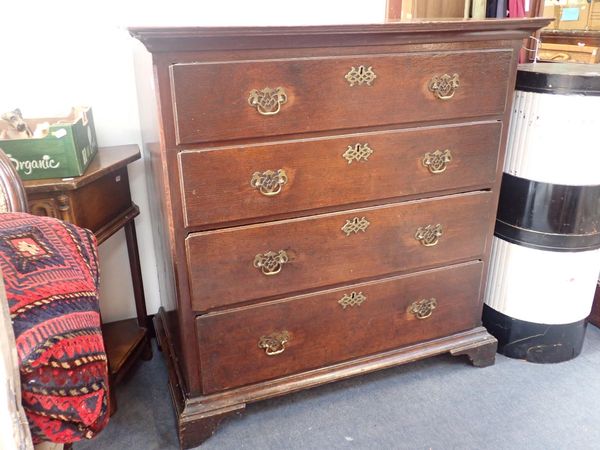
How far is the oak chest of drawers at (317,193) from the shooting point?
1090 millimetres

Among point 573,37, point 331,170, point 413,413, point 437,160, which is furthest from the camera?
point 573,37

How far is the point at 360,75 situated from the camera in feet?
3.84

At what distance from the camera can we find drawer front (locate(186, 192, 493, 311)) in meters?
1.20

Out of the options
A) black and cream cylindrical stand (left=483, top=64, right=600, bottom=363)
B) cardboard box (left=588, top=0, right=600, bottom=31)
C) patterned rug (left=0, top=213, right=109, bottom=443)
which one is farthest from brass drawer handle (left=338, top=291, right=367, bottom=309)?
cardboard box (left=588, top=0, right=600, bottom=31)

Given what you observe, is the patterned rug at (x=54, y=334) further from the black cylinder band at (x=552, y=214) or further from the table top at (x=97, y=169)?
the black cylinder band at (x=552, y=214)

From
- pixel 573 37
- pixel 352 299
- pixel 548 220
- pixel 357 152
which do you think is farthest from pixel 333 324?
pixel 573 37

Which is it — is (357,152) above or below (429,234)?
above

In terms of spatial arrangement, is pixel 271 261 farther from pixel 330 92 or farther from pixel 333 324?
pixel 330 92

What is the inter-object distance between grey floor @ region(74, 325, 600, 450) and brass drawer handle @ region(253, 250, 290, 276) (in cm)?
47

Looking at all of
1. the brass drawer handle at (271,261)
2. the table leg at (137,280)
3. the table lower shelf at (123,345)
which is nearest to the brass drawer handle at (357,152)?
the brass drawer handle at (271,261)

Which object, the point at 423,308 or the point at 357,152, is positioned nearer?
the point at 357,152

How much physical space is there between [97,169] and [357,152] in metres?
0.65

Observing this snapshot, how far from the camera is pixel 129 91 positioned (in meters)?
1.54

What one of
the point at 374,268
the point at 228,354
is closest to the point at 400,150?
the point at 374,268
